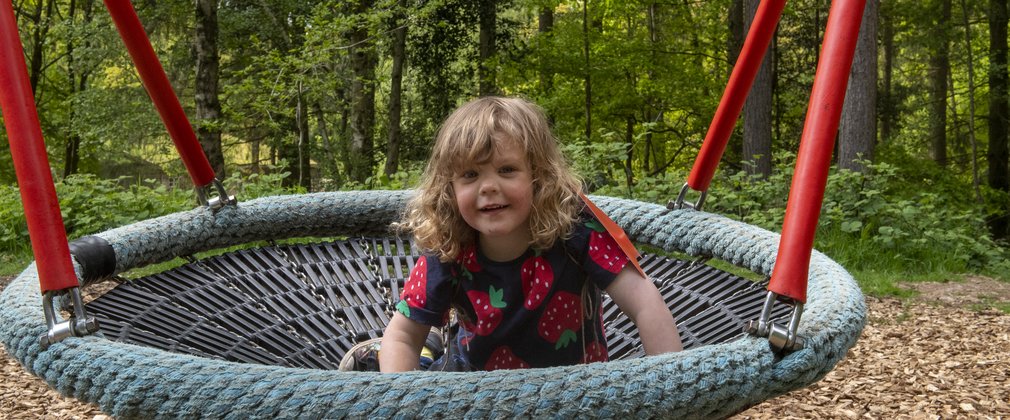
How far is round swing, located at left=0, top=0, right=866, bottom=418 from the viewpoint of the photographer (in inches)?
31.0

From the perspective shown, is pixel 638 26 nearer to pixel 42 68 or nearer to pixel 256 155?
pixel 256 155

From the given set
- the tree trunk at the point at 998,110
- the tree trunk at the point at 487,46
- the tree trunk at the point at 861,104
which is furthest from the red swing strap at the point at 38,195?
the tree trunk at the point at 998,110

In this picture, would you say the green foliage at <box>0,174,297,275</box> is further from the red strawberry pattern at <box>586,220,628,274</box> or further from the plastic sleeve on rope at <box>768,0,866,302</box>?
the plastic sleeve on rope at <box>768,0,866,302</box>

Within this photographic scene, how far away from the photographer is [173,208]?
4477 millimetres

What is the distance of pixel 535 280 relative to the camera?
1.29 m

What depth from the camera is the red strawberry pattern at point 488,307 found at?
131 cm

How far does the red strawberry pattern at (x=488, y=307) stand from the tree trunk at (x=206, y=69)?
4.74 metres

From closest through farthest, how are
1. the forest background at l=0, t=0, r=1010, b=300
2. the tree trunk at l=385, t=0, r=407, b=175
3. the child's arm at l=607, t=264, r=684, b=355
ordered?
the child's arm at l=607, t=264, r=684, b=355
the forest background at l=0, t=0, r=1010, b=300
the tree trunk at l=385, t=0, r=407, b=175

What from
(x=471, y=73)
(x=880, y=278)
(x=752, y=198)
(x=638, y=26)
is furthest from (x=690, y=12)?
(x=880, y=278)

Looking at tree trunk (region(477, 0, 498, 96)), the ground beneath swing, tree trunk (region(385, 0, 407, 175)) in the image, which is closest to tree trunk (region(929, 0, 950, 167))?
tree trunk (region(477, 0, 498, 96))

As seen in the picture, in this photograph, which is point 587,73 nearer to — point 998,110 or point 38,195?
point 998,110

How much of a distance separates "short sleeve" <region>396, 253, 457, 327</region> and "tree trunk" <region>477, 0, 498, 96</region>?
7.45 metres

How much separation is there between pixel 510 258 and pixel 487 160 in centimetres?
19

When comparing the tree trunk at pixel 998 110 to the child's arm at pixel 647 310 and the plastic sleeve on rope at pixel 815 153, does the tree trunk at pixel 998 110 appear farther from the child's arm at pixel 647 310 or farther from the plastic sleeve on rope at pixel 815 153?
the plastic sleeve on rope at pixel 815 153
